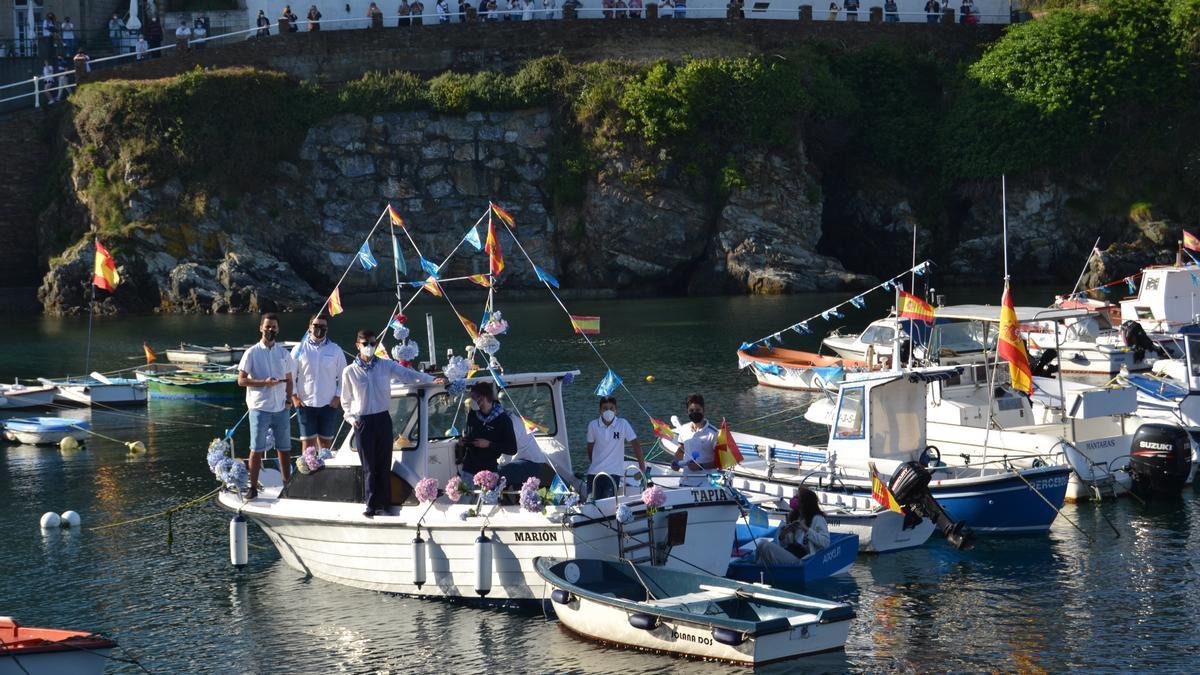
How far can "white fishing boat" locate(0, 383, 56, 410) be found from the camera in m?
38.7

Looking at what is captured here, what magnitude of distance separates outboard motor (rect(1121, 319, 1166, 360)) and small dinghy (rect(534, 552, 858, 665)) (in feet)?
75.8

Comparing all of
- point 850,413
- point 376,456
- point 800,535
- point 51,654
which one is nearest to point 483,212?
point 850,413

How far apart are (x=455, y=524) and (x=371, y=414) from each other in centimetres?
175

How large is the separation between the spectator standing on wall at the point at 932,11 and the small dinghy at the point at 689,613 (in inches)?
2438

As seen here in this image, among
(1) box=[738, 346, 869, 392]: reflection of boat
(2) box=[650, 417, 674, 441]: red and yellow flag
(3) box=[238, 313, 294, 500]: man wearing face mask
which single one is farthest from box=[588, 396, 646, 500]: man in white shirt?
(1) box=[738, 346, 869, 392]: reflection of boat

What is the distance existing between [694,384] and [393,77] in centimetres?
3443

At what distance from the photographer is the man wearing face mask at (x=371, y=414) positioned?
62.1 feet

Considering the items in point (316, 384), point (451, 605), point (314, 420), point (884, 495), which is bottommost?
point (451, 605)

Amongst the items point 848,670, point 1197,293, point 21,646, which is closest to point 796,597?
point 848,670

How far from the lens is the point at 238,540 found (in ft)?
→ 67.4

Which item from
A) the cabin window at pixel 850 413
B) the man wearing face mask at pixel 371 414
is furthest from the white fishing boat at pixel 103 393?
the man wearing face mask at pixel 371 414

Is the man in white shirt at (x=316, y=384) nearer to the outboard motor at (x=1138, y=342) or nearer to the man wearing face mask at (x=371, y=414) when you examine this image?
the man wearing face mask at (x=371, y=414)

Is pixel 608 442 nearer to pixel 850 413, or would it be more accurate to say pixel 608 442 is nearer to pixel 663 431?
pixel 663 431

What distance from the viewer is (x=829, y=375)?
38.5 meters
